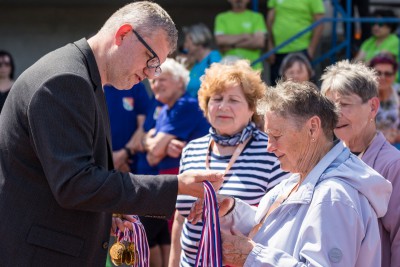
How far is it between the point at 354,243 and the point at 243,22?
615 cm

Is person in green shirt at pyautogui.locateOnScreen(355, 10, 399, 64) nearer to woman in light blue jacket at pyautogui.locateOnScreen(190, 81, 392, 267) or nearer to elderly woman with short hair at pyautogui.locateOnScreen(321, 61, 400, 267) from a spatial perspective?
elderly woman with short hair at pyautogui.locateOnScreen(321, 61, 400, 267)

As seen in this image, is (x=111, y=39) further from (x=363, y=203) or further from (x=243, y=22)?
(x=243, y=22)

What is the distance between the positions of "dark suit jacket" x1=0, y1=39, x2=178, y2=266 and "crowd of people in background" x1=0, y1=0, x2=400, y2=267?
516 mm

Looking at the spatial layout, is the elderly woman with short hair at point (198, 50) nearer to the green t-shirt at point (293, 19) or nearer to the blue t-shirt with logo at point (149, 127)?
the blue t-shirt with logo at point (149, 127)

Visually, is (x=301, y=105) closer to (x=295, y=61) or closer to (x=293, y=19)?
(x=295, y=61)

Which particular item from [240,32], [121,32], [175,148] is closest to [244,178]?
[121,32]

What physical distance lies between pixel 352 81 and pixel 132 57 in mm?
1305

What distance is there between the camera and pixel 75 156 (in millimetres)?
3068

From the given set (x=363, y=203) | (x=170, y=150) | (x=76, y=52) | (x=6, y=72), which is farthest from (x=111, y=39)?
(x=6, y=72)

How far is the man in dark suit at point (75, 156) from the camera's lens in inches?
121

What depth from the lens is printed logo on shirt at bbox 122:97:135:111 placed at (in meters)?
7.18

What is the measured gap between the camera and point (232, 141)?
466 centimetres

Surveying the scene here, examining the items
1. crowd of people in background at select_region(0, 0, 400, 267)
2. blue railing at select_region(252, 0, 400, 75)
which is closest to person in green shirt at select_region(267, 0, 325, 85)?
blue railing at select_region(252, 0, 400, 75)

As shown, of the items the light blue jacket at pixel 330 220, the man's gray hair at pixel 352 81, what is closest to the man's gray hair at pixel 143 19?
the light blue jacket at pixel 330 220
